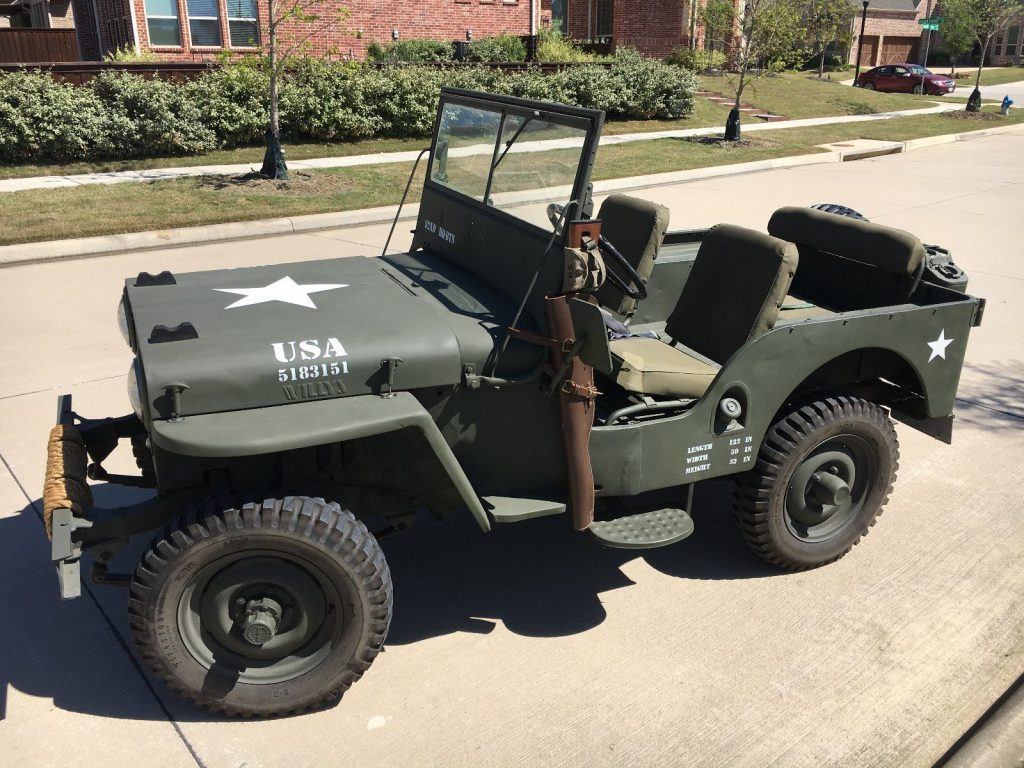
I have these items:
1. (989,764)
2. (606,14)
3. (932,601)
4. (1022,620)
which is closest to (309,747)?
(989,764)

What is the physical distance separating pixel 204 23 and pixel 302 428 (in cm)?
2373

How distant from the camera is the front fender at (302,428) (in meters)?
2.91

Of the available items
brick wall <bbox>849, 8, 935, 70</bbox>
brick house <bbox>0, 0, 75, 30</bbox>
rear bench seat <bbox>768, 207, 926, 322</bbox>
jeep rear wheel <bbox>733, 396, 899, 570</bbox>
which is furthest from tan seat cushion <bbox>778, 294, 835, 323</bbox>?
brick wall <bbox>849, 8, 935, 70</bbox>

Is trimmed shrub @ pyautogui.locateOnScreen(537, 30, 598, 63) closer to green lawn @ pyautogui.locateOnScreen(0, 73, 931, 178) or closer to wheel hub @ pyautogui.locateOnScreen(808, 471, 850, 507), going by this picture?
green lawn @ pyautogui.locateOnScreen(0, 73, 931, 178)

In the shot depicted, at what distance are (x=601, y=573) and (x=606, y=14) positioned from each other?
35.0 meters

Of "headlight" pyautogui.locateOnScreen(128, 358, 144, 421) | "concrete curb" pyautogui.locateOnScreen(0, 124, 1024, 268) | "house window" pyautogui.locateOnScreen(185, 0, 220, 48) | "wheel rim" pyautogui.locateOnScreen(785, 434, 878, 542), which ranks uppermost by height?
"house window" pyautogui.locateOnScreen(185, 0, 220, 48)

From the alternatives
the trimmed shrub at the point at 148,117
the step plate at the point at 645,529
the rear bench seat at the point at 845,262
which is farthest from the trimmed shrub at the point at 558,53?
the step plate at the point at 645,529

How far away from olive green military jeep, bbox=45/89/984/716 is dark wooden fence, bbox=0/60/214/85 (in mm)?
13012

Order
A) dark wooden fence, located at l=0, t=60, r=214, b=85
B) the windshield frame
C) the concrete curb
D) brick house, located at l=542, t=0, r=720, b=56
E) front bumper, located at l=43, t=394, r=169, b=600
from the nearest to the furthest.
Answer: front bumper, located at l=43, t=394, r=169, b=600, the windshield frame, the concrete curb, dark wooden fence, located at l=0, t=60, r=214, b=85, brick house, located at l=542, t=0, r=720, b=56

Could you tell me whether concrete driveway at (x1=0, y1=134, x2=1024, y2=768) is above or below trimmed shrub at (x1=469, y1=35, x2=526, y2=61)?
below

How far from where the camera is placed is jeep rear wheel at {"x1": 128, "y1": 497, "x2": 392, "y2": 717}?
3.07m

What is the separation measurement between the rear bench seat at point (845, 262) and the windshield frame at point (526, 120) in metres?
1.42

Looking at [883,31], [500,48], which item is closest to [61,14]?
[500,48]

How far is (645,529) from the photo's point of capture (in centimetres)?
378
